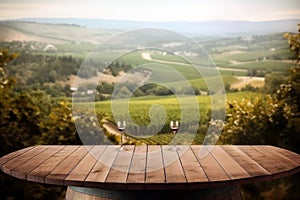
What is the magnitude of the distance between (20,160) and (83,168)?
0.42m

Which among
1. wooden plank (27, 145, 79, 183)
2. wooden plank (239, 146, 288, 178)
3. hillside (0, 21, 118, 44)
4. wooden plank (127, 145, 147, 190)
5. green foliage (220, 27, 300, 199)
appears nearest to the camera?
wooden plank (127, 145, 147, 190)

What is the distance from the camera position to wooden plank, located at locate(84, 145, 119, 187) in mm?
2480

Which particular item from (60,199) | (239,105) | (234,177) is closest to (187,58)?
(239,105)

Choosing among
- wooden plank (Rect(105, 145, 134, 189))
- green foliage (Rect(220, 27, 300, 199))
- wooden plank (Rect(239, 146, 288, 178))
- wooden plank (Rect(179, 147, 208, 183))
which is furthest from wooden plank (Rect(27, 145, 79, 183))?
green foliage (Rect(220, 27, 300, 199))

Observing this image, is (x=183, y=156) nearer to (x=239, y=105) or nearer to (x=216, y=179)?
(x=216, y=179)

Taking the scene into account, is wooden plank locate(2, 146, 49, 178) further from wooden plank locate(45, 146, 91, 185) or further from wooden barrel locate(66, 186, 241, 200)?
A: wooden barrel locate(66, 186, 241, 200)

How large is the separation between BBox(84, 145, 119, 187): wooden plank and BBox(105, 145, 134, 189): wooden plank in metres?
0.02

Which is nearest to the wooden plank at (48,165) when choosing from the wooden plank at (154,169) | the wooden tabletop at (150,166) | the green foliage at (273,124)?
the wooden tabletop at (150,166)

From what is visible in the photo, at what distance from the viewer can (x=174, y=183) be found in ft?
8.02

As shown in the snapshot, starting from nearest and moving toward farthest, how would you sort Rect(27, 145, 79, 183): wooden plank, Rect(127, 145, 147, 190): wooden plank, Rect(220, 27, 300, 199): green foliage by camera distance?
Rect(127, 145, 147, 190): wooden plank → Rect(27, 145, 79, 183): wooden plank → Rect(220, 27, 300, 199): green foliage

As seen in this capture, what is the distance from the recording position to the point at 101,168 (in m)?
2.77

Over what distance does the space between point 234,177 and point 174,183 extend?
30 cm

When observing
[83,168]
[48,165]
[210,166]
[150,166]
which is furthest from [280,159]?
[48,165]

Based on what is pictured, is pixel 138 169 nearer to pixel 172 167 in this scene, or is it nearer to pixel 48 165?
pixel 172 167
